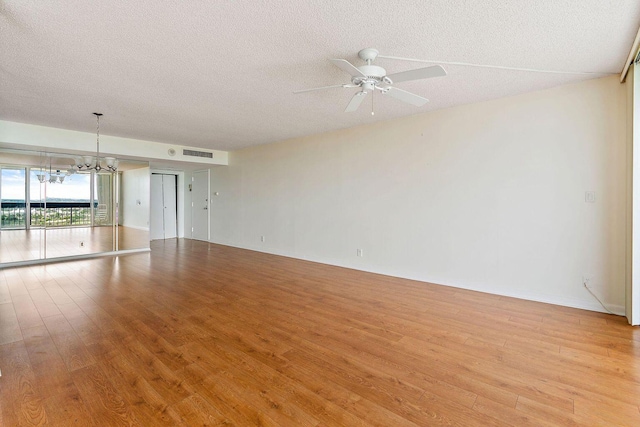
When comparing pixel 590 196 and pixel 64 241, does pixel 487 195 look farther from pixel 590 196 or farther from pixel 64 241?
pixel 64 241

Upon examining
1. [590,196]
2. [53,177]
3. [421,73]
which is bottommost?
[590,196]

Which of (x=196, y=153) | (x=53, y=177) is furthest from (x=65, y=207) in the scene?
(x=196, y=153)

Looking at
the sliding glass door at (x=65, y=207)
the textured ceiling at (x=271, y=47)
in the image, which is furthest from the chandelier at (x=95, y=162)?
the textured ceiling at (x=271, y=47)

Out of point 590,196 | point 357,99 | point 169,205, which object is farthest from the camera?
point 169,205

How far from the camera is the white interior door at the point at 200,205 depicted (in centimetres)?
910

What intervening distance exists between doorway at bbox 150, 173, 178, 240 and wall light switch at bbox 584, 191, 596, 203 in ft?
33.0

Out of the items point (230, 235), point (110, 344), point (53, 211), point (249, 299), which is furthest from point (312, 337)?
point (53, 211)

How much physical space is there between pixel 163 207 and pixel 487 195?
29.9ft

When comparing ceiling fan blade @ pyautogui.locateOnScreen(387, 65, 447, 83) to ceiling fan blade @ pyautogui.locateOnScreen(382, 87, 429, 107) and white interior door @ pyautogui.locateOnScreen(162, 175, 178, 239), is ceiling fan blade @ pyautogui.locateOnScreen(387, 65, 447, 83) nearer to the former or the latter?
ceiling fan blade @ pyautogui.locateOnScreen(382, 87, 429, 107)

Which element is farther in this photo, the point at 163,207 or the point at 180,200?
the point at 180,200

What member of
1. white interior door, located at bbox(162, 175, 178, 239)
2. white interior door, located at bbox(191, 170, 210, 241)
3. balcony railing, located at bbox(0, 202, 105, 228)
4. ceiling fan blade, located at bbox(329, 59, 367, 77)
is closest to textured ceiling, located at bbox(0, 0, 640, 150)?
ceiling fan blade, located at bbox(329, 59, 367, 77)

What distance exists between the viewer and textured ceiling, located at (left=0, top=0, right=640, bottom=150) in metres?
2.14

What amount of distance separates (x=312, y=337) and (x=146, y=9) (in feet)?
9.72

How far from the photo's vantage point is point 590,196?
3.47m
